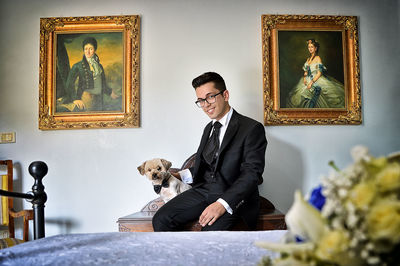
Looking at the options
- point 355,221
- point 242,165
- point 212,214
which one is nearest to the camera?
point 355,221

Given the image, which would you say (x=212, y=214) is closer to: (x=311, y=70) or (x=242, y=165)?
(x=242, y=165)

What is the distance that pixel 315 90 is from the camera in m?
3.47

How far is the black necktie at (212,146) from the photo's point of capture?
2.78 m

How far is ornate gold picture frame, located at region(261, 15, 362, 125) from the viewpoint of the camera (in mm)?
3447

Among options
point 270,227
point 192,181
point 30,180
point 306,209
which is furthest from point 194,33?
point 306,209

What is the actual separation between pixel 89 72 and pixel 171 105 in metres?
0.95

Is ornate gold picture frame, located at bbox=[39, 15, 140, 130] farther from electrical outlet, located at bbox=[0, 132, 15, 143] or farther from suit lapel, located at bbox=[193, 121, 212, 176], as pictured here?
suit lapel, located at bbox=[193, 121, 212, 176]

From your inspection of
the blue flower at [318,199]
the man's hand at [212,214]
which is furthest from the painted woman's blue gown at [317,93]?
the blue flower at [318,199]

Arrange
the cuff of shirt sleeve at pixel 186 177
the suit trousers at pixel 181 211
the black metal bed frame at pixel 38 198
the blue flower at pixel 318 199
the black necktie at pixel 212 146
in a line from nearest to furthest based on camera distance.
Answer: the blue flower at pixel 318 199 < the black metal bed frame at pixel 38 198 < the suit trousers at pixel 181 211 < the black necktie at pixel 212 146 < the cuff of shirt sleeve at pixel 186 177

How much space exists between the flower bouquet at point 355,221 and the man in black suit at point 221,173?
6.08ft

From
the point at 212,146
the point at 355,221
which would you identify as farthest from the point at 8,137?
the point at 355,221

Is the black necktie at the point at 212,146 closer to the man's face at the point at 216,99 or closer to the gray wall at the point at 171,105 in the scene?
the man's face at the point at 216,99

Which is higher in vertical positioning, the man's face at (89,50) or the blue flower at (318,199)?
the man's face at (89,50)

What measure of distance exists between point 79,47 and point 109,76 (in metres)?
0.47
